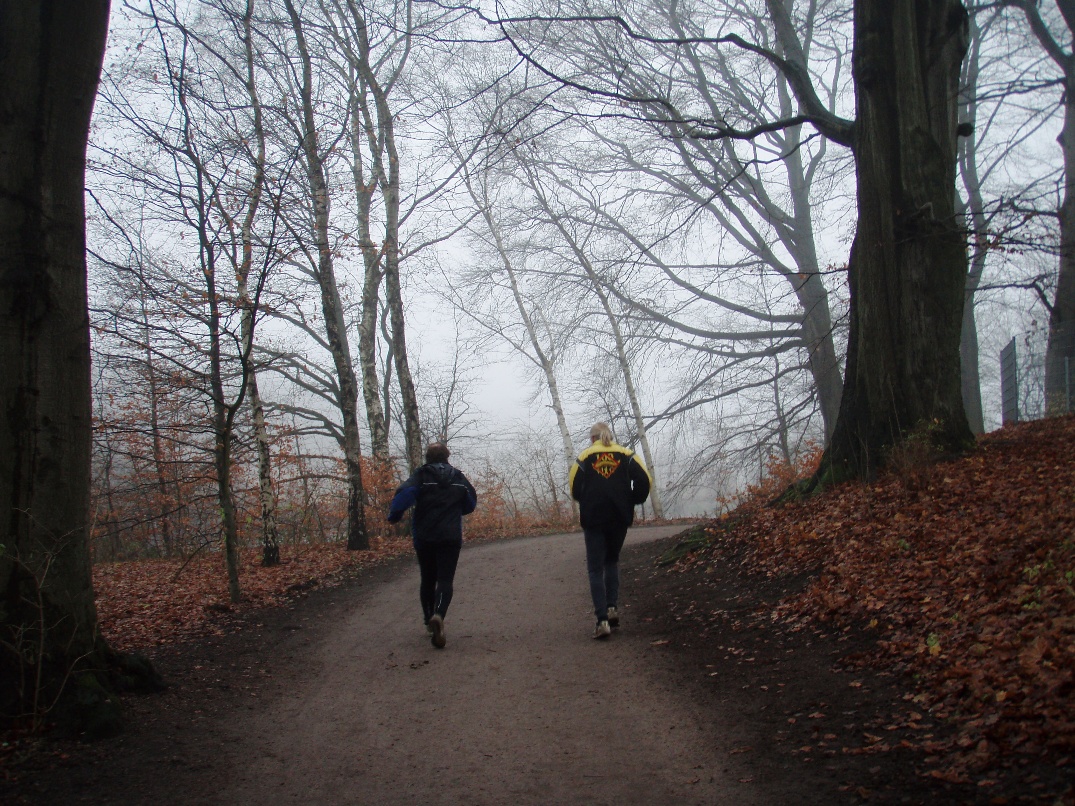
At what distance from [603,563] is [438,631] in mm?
1678

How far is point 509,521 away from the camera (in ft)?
88.0

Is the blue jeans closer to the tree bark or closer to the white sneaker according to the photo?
the white sneaker

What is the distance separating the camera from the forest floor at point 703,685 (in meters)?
3.74

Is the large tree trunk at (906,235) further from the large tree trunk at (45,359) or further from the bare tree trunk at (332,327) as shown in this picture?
the bare tree trunk at (332,327)

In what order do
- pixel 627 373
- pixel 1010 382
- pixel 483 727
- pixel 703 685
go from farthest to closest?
pixel 627 373 < pixel 1010 382 < pixel 703 685 < pixel 483 727

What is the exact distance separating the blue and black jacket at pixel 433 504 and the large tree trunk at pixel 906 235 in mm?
4859

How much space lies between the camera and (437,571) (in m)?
7.57

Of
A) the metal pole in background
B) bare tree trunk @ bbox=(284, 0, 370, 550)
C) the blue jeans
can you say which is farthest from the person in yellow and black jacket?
the metal pole in background

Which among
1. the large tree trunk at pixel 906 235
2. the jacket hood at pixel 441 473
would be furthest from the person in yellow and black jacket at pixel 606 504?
the large tree trunk at pixel 906 235

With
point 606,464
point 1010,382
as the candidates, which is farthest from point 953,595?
point 1010,382

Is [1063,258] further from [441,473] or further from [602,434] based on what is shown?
[441,473]

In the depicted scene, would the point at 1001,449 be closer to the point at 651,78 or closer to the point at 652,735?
the point at 652,735

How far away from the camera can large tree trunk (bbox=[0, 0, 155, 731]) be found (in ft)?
15.8

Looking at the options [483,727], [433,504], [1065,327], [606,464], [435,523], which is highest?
[1065,327]
